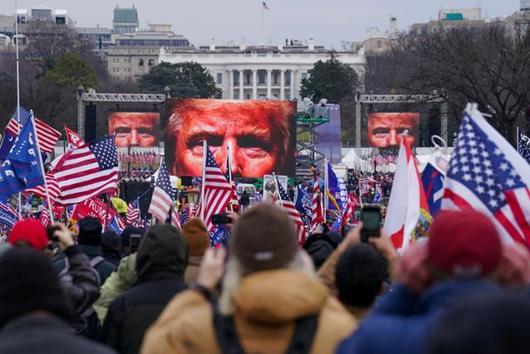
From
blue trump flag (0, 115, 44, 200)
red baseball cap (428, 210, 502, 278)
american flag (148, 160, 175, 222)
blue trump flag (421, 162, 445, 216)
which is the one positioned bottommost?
american flag (148, 160, 175, 222)

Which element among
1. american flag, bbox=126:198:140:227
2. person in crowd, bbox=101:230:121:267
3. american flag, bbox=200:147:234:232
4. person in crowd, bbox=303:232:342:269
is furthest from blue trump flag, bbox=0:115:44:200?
american flag, bbox=126:198:140:227

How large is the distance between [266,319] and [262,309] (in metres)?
0.05

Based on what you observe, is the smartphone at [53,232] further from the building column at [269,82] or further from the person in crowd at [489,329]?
the building column at [269,82]

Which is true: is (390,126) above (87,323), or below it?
below

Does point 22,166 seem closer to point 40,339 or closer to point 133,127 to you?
point 40,339

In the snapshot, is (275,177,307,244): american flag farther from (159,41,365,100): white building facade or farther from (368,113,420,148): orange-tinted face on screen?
(159,41,365,100): white building facade

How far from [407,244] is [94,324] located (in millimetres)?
1762

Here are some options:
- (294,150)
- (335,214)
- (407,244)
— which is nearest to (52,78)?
(294,150)

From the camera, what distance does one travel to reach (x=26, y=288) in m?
4.11

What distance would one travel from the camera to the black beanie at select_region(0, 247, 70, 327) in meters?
4.09

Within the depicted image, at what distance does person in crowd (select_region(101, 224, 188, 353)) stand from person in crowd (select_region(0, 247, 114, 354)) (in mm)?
1729

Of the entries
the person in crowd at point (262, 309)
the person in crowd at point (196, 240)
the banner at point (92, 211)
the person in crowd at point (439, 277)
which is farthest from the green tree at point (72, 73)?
the person in crowd at point (439, 277)

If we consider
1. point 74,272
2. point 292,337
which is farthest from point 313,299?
point 74,272

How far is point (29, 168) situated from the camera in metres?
15.9
